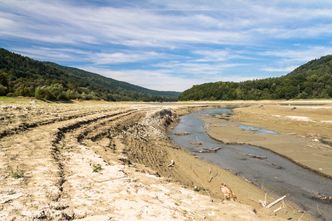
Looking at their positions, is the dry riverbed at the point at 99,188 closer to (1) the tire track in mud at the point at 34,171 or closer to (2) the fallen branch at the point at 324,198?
(1) the tire track in mud at the point at 34,171

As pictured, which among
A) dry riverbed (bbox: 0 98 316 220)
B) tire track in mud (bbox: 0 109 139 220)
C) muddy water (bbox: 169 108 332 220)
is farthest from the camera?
muddy water (bbox: 169 108 332 220)

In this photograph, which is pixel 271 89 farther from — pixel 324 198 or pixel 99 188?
pixel 99 188

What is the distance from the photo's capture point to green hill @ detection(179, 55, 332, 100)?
123938 mm

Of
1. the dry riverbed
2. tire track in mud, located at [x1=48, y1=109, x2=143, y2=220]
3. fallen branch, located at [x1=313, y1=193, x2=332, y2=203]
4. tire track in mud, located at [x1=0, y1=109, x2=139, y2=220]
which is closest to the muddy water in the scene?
fallen branch, located at [x1=313, y1=193, x2=332, y2=203]

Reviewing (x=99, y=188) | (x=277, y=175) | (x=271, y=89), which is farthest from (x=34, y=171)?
(x=271, y=89)

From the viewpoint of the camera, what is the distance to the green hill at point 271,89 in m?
124

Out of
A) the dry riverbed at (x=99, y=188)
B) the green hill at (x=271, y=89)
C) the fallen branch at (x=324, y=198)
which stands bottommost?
the fallen branch at (x=324, y=198)

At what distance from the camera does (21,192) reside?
26.8 feet

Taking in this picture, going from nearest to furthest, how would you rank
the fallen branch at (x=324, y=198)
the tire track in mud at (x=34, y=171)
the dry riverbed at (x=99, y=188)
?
the tire track in mud at (x=34, y=171) → the dry riverbed at (x=99, y=188) → the fallen branch at (x=324, y=198)

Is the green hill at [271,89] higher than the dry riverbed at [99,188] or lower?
higher

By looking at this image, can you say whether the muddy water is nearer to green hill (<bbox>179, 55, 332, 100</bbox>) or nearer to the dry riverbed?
the dry riverbed

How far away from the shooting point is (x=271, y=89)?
13838cm

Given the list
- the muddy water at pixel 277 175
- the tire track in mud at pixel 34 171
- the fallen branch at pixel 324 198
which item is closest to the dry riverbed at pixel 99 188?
the tire track in mud at pixel 34 171

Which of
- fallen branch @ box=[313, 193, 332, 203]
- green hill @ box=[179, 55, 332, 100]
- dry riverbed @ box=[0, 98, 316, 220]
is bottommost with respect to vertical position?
fallen branch @ box=[313, 193, 332, 203]
